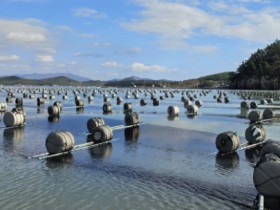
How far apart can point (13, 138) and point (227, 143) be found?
21.3 meters

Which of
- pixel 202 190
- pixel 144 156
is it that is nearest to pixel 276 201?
pixel 202 190

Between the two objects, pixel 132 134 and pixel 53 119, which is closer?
pixel 132 134

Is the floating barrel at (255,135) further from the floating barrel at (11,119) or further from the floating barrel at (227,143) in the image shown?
the floating barrel at (11,119)

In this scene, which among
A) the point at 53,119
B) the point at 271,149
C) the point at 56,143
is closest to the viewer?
the point at 271,149

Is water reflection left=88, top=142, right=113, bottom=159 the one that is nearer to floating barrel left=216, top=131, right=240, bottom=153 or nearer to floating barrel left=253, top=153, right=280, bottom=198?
floating barrel left=216, top=131, right=240, bottom=153

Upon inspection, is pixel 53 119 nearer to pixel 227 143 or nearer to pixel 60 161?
pixel 60 161

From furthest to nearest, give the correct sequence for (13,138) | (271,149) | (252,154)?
(13,138) < (252,154) < (271,149)

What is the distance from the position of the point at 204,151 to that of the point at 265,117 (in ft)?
111

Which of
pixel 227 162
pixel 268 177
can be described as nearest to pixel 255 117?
pixel 227 162

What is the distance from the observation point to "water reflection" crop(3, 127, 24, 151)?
36.1 meters

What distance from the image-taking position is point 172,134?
46.9 metres

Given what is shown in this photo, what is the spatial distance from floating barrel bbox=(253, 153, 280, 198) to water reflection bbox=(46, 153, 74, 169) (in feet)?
44.7

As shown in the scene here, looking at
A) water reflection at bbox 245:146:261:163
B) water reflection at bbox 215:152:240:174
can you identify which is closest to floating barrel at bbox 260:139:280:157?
water reflection at bbox 215:152:240:174

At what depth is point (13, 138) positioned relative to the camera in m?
40.9
